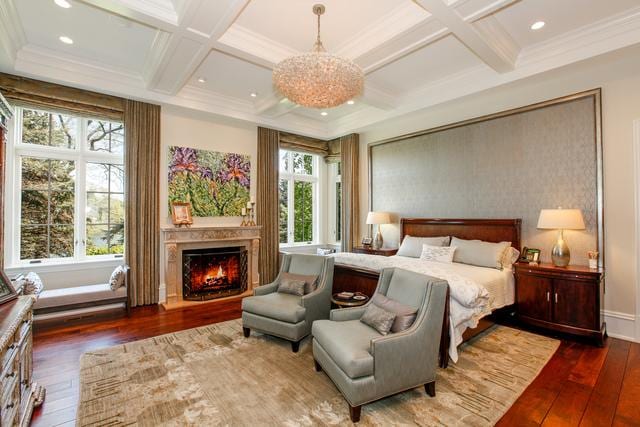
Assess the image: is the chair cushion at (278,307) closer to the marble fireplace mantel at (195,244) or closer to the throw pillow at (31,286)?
the marble fireplace mantel at (195,244)

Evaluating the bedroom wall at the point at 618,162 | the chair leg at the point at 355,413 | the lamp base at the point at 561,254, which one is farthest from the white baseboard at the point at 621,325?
the chair leg at the point at 355,413

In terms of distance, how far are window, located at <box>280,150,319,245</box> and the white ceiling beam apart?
4444mm

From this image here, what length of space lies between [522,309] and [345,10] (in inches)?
164

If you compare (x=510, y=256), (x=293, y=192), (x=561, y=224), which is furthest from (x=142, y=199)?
(x=561, y=224)

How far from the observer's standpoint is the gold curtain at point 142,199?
4842 mm

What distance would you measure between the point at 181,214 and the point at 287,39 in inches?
131

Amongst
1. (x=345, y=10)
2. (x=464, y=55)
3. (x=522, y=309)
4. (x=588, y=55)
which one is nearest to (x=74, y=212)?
(x=345, y=10)

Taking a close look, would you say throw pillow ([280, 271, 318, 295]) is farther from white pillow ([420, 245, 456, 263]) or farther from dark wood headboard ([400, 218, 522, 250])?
dark wood headboard ([400, 218, 522, 250])

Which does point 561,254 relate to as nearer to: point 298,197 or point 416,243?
point 416,243

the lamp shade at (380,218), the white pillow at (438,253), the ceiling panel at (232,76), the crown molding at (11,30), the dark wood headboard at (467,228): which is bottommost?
the white pillow at (438,253)

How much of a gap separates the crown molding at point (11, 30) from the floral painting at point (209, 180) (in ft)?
7.02

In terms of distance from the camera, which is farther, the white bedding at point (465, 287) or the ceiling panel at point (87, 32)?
the ceiling panel at point (87, 32)

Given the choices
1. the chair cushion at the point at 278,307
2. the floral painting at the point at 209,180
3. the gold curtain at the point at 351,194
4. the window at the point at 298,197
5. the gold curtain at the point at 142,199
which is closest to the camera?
the chair cushion at the point at 278,307

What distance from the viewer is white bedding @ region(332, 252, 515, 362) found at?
2979 millimetres
